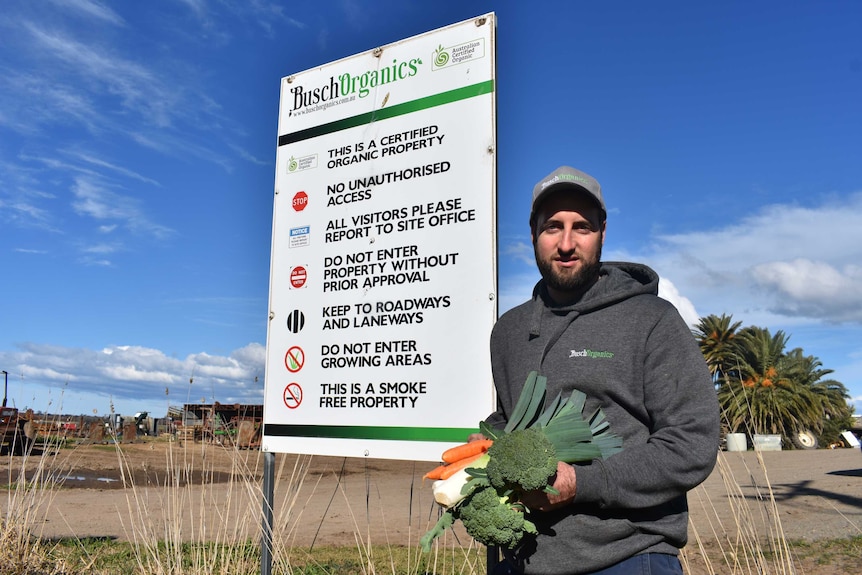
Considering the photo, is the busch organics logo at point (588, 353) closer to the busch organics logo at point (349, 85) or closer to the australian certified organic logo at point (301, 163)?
the busch organics logo at point (349, 85)

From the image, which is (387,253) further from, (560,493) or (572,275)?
(560,493)

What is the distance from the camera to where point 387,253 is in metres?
3.61

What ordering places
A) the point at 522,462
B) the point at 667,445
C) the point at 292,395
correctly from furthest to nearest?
the point at 292,395, the point at 667,445, the point at 522,462

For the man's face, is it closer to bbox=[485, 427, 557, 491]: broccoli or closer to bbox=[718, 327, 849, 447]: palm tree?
bbox=[485, 427, 557, 491]: broccoli

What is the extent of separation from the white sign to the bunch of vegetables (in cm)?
108

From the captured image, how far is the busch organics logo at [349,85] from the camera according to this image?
375 centimetres

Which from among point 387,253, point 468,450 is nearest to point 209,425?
point 387,253

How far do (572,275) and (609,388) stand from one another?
41 cm

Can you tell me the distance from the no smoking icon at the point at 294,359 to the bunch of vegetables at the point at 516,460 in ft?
6.39

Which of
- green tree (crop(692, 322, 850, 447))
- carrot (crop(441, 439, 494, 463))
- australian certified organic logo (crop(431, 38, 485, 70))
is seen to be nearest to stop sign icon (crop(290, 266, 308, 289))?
australian certified organic logo (crop(431, 38, 485, 70))

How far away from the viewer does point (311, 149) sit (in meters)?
4.12

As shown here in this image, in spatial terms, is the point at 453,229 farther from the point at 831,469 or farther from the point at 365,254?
the point at 831,469

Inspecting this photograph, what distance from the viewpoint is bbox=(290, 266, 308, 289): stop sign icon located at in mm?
3977

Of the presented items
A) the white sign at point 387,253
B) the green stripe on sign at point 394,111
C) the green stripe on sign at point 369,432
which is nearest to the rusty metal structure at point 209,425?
the green stripe on sign at point 369,432
